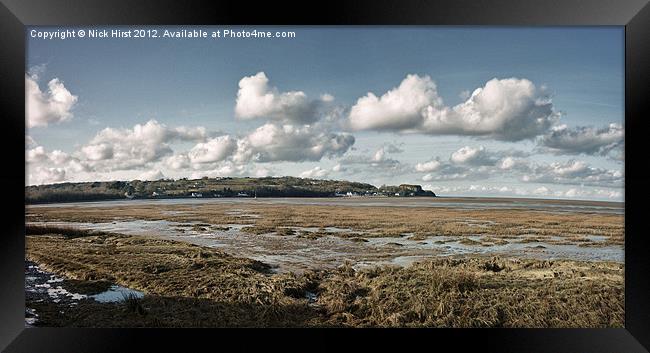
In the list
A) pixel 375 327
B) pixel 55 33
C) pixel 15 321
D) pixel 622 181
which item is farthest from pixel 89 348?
pixel 622 181

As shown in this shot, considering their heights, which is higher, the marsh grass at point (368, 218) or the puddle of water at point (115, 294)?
the marsh grass at point (368, 218)

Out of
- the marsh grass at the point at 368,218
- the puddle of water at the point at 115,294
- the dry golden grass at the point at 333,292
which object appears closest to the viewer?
the dry golden grass at the point at 333,292

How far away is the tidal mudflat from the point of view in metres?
4.36

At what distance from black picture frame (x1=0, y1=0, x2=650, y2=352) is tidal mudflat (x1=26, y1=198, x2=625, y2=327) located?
0.16m

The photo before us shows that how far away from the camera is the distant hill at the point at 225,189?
4.70 meters

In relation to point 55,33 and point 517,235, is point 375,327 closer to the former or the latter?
point 517,235

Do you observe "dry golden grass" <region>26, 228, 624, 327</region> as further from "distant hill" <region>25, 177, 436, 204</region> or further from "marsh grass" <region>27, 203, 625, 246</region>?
"distant hill" <region>25, 177, 436, 204</region>

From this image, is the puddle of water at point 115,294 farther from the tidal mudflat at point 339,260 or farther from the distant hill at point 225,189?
the distant hill at point 225,189

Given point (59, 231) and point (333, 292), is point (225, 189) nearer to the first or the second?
point (333, 292)
